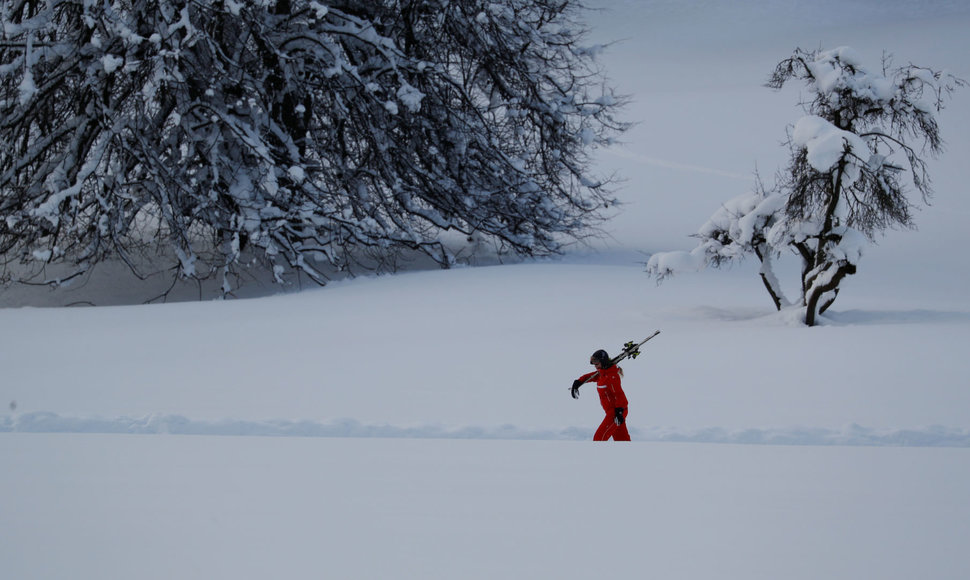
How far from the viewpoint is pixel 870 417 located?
571 centimetres

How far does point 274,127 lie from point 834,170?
7.60 m

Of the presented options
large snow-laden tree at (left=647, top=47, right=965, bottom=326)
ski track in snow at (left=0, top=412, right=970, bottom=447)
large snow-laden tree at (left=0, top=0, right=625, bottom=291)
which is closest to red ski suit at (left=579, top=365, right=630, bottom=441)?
ski track in snow at (left=0, top=412, right=970, bottom=447)

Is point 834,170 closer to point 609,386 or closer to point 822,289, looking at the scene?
point 822,289

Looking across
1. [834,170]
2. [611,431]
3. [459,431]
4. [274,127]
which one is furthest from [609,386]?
[274,127]

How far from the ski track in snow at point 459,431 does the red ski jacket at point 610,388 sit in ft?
1.73

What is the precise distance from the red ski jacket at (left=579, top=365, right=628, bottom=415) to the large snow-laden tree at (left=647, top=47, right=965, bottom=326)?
4198mm

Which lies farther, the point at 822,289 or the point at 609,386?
the point at 822,289

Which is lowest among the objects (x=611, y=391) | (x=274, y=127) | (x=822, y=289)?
(x=611, y=391)

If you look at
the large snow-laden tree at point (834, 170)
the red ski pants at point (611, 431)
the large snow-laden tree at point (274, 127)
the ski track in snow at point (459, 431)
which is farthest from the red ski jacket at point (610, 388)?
the large snow-laden tree at point (274, 127)

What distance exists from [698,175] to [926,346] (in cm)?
2180

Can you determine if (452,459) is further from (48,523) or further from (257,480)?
(48,523)

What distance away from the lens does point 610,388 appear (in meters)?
4.80

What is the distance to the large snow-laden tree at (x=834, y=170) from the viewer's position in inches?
325

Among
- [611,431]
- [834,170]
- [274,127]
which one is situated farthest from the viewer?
[274,127]
